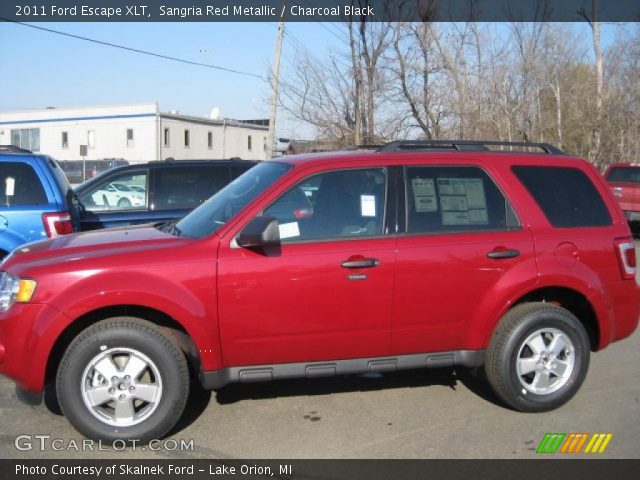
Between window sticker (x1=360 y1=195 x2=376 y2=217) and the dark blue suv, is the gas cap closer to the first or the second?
window sticker (x1=360 y1=195 x2=376 y2=217)

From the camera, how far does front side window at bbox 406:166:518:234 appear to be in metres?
4.78

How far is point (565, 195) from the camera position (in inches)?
202

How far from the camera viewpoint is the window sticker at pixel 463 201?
484 cm

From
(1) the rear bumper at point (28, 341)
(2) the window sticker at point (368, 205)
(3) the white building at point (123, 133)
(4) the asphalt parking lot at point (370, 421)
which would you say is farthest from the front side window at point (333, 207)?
(3) the white building at point (123, 133)

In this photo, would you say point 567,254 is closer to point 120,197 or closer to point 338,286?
point 338,286

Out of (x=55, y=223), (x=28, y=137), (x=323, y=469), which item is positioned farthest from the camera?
(x=28, y=137)

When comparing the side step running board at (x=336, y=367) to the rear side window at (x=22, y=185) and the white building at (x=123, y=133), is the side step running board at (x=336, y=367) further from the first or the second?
the white building at (x=123, y=133)

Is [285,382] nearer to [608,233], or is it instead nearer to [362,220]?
[362,220]

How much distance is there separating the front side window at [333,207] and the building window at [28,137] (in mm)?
52056

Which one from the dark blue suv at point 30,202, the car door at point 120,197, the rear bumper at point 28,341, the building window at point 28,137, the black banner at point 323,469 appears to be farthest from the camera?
the building window at point 28,137

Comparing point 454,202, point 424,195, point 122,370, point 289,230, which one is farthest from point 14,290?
point 454,202

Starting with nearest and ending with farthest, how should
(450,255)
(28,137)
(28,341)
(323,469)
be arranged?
(323,469)
(28,341)
(450,255)
(28,137)

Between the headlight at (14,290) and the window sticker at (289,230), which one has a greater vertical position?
the window sticker at (289,230)

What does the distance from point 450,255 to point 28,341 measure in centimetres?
285
